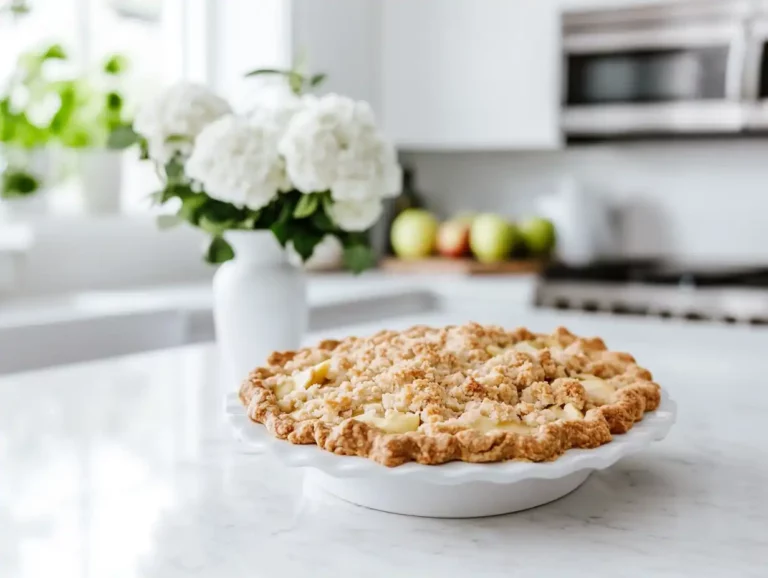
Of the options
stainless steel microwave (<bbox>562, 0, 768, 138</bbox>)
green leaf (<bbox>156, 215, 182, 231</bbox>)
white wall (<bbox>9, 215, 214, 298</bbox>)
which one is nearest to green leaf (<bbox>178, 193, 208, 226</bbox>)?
green leaf (<bbox>156, 215, 182, 231</bbox>)

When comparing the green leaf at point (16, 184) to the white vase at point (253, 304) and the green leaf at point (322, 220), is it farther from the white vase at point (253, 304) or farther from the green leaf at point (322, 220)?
the green leaf at point (322, 220)

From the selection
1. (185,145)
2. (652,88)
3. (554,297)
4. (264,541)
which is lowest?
(554,297)

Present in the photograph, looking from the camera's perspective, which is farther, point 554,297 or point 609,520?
point 554,297

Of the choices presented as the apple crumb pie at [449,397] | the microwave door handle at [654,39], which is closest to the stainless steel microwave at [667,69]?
the microwave door handle at [654,39]

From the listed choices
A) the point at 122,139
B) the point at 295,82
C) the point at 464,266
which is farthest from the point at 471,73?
the point at 122,139

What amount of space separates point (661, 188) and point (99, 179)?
6.49ft

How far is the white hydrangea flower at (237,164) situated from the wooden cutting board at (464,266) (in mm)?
1965

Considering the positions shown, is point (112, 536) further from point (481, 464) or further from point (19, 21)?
point (19, 21)

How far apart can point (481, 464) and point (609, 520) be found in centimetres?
14

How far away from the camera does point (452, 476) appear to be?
2.13 feet

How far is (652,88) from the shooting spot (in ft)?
9.96

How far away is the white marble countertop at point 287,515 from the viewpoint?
0.65 m

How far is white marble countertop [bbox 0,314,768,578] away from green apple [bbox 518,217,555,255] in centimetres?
217

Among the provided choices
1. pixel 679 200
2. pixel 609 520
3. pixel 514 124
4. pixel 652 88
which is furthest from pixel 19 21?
pixel 609 520
